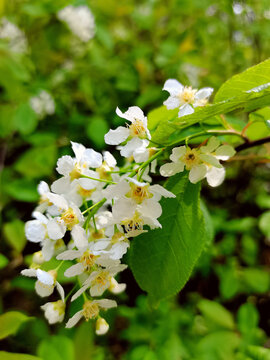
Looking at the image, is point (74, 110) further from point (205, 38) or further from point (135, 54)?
point (205, 38)

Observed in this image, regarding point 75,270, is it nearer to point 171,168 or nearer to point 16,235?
point 171,168

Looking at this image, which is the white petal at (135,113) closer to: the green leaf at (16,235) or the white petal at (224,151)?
the white petal at (224,151)

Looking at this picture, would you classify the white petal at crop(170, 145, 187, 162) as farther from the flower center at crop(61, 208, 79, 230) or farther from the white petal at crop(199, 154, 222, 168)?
the flower center at crop(61, 208, 79, 230)

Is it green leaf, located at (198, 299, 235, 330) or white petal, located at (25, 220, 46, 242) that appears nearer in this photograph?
white petal, located at (25, 220, 46, 242)

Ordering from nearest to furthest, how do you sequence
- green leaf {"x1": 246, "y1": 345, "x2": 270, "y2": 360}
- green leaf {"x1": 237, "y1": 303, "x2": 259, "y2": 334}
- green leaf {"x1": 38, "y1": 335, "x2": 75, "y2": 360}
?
green leaf {"x1": 246, "y1": 345, "x2": 270, "y2": 360} < green leaf {"x1": 38, "y1": 335, "x2": 75, "y2": 360} < green leaf {"x1": 237, "y1": 303, "x2": 259, "y2": 334}

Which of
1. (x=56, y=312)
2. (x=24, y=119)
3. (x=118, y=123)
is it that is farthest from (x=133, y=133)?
(x=24, y=119)

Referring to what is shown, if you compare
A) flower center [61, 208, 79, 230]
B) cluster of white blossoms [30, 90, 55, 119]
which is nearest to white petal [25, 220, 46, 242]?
A: flower center [61, 208, 79, 230]
